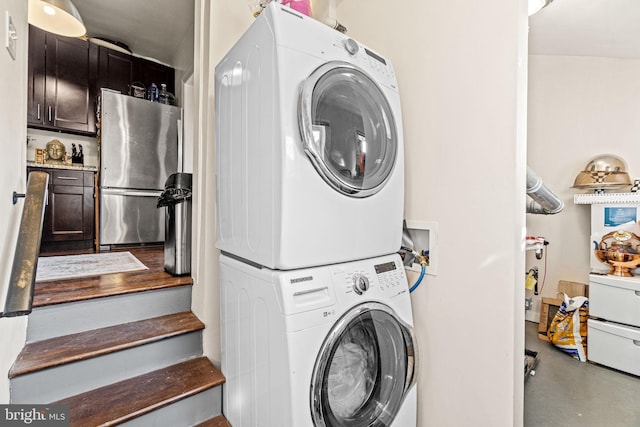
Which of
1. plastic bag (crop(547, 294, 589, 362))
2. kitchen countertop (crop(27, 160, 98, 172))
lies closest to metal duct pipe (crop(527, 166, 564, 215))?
plastic bag (crop(547, 294, 589, 362))

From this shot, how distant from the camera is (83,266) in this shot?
2.11 meters

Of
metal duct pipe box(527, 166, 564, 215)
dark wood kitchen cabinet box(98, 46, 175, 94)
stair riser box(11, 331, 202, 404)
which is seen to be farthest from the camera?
dark wood kitchen cabinet box(98, 46, 175, 94)

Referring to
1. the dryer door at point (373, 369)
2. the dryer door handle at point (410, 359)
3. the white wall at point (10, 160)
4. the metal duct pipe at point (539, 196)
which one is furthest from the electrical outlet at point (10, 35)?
the metal duct pipe at point (539, 196)

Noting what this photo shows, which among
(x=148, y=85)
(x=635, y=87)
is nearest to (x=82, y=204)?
(x=148, y=85)

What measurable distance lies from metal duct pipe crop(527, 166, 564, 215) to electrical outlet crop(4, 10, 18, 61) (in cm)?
214

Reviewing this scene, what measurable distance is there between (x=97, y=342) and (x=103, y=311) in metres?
0.20

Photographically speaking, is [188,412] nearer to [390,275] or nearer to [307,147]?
[390,275]

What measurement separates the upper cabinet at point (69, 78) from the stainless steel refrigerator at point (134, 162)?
57cm

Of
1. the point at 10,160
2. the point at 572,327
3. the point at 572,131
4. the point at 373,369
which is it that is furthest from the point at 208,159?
the point at 572,131

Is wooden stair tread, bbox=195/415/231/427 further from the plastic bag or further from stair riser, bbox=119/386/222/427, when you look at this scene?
the plastic bag

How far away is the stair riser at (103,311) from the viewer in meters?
1.31

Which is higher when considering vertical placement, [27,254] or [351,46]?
[351,46]

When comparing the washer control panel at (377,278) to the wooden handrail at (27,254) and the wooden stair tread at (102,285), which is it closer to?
the wooden handrail at (27,254)

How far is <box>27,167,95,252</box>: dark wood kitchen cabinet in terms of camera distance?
2996 mm
